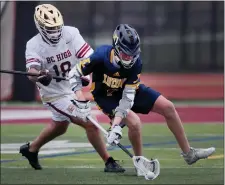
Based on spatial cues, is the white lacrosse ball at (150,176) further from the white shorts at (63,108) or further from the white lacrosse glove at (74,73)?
the white shorts at (63,108)

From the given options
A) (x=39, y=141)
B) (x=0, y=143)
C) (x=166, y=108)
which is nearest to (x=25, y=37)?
(x=0, y=143)

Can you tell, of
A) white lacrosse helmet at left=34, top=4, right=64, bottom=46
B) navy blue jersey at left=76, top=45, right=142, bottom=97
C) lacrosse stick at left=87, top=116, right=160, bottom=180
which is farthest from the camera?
white lacrosse helmet at left=34, top=4, right=64, bottom=46

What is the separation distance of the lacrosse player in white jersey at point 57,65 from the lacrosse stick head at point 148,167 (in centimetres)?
68

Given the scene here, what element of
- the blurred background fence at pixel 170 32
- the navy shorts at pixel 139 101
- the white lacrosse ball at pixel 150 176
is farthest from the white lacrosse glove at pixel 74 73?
the blurred background fence at pixel 170 32

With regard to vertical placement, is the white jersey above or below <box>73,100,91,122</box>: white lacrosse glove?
above

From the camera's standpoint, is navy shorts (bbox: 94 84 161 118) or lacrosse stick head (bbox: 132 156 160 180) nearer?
lacrosse stick head (bbox: 132 156 160 180)

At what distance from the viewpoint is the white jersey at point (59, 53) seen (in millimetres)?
7691

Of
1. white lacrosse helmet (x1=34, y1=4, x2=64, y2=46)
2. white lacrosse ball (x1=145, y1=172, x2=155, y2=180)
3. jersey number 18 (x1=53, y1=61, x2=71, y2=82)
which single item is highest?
white lacrosse helmet (x1=34, y1=4, x2=64, y2=46)

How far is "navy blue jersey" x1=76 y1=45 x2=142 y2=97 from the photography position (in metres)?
7.01

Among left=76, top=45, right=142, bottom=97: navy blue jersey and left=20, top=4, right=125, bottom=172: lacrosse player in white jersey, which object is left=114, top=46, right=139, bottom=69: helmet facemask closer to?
left=76, top=45, right=142, bottom=97: navy blue jersey

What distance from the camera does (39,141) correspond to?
8.09 meters

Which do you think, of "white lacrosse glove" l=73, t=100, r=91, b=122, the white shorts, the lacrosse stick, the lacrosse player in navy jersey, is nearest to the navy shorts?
the lacrosse player in navy jersey

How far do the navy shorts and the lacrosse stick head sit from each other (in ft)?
1.72

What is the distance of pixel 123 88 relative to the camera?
7.12 m
